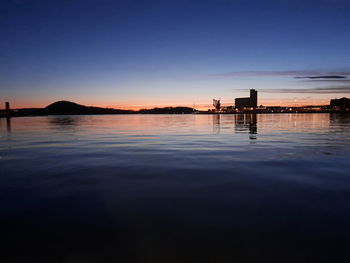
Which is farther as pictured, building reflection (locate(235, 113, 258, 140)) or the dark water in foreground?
building reflection (locate(235, 113, 258, 140))

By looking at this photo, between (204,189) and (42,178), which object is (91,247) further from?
(42,178)

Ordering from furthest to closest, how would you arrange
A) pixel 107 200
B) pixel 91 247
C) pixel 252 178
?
1. pixel 252 178
2. pixel 107 200
3. pixel 91 247

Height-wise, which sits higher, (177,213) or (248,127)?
(248,127)

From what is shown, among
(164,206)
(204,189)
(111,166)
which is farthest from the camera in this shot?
(111,166)

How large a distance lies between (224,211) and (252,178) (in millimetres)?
2942

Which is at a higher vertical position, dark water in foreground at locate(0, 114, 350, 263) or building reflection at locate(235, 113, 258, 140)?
building reflection at locate(235, 113, 258, 140)

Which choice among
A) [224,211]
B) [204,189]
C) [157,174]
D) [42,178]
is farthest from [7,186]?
[224,211]

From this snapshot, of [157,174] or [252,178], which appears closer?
[252,178]

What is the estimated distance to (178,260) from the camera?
135 inches

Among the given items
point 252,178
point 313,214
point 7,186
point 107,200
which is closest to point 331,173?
point 252,178

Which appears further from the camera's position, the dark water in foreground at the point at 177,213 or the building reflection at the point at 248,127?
the building reflection at the point at 248,127

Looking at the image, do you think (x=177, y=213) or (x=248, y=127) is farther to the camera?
(x=248, y=127)

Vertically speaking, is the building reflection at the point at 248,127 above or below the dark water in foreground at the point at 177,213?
above

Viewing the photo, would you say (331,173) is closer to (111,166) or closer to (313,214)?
(313,214)
